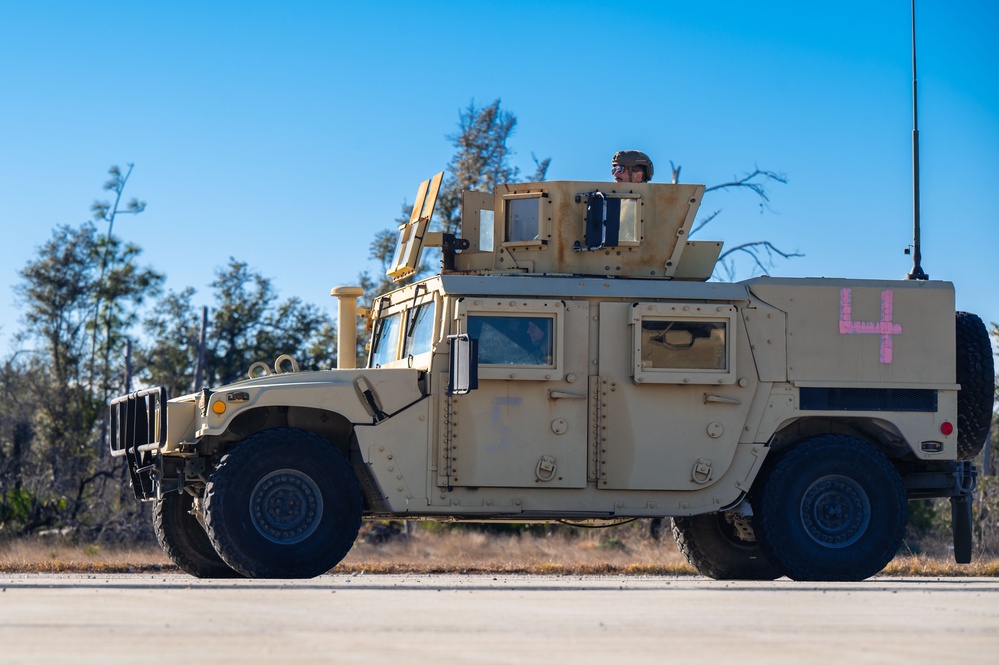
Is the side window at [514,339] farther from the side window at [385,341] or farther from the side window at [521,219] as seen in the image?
the side window at [385,341]

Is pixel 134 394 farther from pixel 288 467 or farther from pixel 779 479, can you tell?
pixel 779 479

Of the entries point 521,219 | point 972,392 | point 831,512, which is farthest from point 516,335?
point 972,392

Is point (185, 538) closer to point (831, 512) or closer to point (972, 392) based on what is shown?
point (831, 512)

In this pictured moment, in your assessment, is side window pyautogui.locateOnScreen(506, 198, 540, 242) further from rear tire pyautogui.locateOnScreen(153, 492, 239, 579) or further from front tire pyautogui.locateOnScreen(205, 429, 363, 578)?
rear tire pyautogui.locateOnScreen(153, 492, 239, 579)

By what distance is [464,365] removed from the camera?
30.9ft

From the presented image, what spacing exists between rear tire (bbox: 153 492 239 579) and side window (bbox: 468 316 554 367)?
99.1 inches

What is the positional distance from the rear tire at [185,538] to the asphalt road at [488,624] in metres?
1.87

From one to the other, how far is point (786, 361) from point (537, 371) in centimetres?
180

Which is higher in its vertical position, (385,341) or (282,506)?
(385,341)

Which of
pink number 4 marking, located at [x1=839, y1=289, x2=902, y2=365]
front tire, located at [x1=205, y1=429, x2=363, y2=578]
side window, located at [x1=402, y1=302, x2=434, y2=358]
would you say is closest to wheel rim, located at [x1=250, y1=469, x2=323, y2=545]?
front tire, located at [x1=205, y1=429, x2=363, y2=578]

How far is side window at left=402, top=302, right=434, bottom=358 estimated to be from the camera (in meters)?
10.2

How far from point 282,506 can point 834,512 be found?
12.4 feet

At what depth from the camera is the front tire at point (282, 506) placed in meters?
9.33

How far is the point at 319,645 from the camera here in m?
5.38
